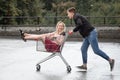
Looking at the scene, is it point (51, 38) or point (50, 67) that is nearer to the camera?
point (51, 38)

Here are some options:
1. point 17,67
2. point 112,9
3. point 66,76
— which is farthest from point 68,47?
point 112,9

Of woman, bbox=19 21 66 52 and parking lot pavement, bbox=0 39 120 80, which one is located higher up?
woman, bbox=19 21 66 52

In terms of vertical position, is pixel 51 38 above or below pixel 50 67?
above

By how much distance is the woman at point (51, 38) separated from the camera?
13.4 meters

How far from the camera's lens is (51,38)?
44.3 ft

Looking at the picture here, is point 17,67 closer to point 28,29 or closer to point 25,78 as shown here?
point 25,78

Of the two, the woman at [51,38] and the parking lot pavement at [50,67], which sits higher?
the woman at [51,38]

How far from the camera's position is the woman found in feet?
43.8

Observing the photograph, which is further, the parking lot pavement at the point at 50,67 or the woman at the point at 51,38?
the woman at the point at 51,38

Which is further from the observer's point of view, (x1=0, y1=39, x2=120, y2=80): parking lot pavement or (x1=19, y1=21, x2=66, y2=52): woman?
(x1=19, y1=21, x2=66, y2=52): woman

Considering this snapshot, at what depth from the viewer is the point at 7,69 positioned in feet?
45.9

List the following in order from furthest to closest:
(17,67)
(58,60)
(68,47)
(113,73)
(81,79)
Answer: (68,47)
(58,60)
(17,67)
(113,73)
(81,79)

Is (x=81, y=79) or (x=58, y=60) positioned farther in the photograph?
(x=58, y=60)

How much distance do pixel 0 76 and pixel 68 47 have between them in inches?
350
